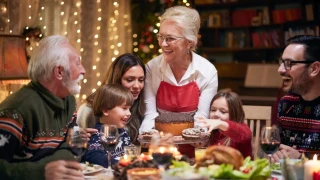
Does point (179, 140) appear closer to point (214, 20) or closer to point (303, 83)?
point (303, 83)

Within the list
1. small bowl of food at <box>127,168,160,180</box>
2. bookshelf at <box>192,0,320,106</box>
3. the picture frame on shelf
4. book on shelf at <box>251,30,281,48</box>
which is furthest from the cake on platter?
the picture frame on shelf

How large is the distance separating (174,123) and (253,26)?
5.26 m

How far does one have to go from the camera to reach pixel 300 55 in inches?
110

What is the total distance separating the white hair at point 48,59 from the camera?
2196mm

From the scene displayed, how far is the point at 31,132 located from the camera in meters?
2.08

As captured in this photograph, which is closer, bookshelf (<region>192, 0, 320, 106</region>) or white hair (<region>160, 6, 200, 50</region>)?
white hair (<region>160, 6, 200, 50</region>)

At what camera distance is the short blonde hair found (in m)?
2.75

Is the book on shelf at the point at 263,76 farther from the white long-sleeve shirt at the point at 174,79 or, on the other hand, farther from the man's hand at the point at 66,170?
the man's hand at the point at 66,170

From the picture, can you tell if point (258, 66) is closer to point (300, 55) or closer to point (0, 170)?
point (300, 55)

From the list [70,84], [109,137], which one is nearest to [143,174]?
[109,137]

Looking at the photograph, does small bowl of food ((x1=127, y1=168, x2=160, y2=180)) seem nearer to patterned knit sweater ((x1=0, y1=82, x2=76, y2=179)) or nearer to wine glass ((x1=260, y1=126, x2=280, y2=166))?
patterned knit sweater ((x1=0, y1=82, x2=76, y2=179))

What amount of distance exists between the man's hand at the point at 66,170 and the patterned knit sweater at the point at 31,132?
8 centimetres

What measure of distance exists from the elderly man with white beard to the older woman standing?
86 centimetres

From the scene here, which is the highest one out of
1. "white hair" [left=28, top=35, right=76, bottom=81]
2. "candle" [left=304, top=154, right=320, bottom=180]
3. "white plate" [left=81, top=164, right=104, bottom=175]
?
"white hair" [left=28, top=35, right=76, bottom=81]
